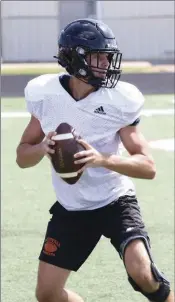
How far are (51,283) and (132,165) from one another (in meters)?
0.74

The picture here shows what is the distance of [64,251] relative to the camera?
4180 millimetres

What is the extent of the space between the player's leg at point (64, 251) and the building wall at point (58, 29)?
22701mm

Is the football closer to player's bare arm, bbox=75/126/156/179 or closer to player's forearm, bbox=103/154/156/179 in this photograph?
player's bare arm, bbox=75/126/156/179

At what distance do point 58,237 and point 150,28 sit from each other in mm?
23441

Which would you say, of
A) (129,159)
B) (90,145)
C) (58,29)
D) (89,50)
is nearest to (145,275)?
(129,159)

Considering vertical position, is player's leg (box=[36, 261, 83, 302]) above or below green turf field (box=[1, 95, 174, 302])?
above

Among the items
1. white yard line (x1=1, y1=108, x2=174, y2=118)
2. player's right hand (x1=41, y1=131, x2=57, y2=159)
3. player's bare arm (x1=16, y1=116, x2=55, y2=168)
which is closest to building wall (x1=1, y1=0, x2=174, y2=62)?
white yard line (x1=1, y1=108, x2=174, y2=118)

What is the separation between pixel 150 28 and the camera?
27078 millimetres

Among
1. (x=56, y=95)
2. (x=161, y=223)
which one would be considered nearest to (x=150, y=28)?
(x=161, y=223)

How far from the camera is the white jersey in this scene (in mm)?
4156

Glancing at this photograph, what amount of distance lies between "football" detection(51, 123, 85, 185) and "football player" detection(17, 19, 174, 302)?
5.8 inches

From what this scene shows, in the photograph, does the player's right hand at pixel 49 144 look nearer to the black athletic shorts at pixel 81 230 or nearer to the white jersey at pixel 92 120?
the white jersey at pixel 92 120

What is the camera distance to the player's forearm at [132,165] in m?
3.96

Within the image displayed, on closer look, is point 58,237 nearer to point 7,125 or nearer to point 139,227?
point 139,227
